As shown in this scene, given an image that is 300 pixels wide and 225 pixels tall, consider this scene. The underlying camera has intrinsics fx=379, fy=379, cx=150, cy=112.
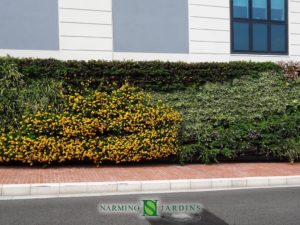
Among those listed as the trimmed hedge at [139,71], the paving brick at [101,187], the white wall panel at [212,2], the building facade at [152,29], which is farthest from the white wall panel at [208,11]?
the paving brick at [101,187]

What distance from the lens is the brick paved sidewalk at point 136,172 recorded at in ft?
27.8

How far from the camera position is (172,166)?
1052 cm

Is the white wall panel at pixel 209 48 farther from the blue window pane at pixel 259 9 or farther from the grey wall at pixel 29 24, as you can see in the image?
the grey wall at pixel 29 24

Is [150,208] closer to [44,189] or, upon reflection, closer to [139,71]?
[44,189]

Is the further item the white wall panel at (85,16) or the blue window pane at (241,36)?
the blue window pane at (241,36)

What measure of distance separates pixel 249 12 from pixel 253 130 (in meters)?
6.00

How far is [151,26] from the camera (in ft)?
43.8

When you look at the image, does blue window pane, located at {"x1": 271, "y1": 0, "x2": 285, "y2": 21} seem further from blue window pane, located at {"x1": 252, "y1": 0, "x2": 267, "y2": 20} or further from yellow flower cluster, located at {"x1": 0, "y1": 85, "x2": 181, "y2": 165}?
yellow flower cluster, located at {"x1": 0, "y1": 85, "x2": 181, "y2": 165}

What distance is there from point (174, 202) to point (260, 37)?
34.0 feet

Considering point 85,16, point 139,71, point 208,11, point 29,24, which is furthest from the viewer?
point 208,11

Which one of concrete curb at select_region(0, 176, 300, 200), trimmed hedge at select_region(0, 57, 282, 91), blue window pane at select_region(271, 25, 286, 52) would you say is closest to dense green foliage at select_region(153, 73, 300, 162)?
trimmed hedge at select_region(0, 57, 282, 91)

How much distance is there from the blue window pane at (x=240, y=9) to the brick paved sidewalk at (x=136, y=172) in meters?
6.49

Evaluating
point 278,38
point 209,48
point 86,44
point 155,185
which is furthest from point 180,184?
point 278,38

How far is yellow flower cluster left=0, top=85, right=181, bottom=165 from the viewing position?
9578 mm
